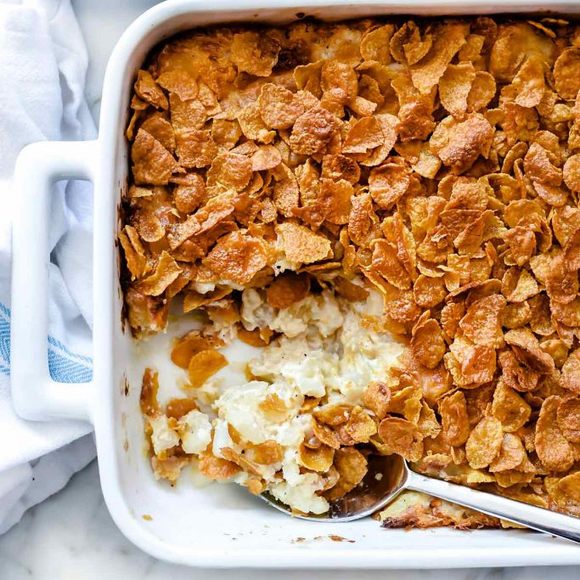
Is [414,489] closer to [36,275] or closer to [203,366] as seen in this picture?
[203,366]

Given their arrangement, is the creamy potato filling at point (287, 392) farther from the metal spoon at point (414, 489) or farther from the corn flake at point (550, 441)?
the corn flake at point (550, 441)

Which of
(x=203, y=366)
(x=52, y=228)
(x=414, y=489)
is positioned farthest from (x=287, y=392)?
(x=52, y=228)

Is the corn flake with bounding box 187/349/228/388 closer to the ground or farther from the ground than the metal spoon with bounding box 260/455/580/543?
farther from the ground

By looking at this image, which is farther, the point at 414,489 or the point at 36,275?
the point at 414,489

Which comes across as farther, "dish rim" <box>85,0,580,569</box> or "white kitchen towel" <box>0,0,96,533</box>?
"white kitchen towel" <box>0,0,96,533</box>

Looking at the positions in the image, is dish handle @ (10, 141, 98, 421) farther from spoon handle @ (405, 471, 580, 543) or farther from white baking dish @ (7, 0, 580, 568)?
spoon handle @ (405, 471, 580, 543)

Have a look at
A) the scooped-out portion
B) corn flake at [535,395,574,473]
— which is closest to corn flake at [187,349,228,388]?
the scooped-out portion

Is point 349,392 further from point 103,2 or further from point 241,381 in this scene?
point 103,2
